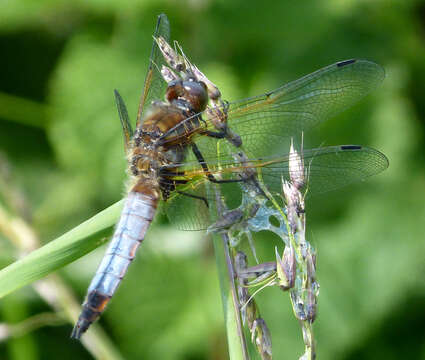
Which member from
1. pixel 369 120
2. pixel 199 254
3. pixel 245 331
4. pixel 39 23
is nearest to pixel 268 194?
pixel 245 331

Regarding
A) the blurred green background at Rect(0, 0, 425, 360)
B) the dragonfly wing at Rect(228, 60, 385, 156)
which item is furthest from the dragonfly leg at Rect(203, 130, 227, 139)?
the blurred green background at Rect(0, 0, 425, 360)

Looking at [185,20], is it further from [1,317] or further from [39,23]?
[1,317]

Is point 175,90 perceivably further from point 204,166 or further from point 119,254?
point 119,254

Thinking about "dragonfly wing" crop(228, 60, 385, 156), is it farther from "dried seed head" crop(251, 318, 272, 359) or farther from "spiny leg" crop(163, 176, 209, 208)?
"dried seed head" crop(251, 318, 272, 359)

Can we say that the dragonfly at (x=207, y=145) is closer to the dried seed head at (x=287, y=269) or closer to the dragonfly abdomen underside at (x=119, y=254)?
the dragonfly abdomen underside at (x=119, y=254)

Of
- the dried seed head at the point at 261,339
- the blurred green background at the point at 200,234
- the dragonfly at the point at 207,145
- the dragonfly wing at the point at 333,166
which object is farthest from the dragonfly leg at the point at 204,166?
the blurred green background at the point at 200,234

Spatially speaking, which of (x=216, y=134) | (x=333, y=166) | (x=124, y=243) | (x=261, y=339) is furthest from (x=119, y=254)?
(x=333, y=166)
